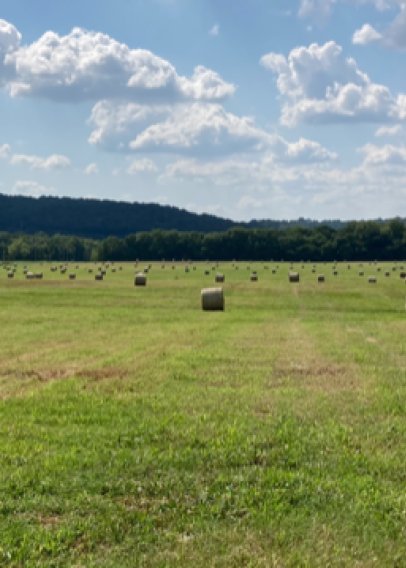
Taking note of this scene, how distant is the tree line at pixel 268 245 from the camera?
171m

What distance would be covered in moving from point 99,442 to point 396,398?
19.5ft

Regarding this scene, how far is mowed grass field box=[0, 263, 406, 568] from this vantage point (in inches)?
245

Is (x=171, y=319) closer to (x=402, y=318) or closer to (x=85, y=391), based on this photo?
(x=402, y=318)

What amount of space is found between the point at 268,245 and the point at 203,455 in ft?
578

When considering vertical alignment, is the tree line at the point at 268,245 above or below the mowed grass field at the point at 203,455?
above

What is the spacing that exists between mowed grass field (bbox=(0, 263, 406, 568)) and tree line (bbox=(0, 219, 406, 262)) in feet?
511

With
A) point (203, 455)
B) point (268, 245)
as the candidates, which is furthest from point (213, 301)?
point (268, 245)

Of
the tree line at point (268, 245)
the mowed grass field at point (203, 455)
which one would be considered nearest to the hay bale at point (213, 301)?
the mowed grass field at point (203, 455)

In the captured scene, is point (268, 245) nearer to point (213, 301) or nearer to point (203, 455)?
point (213, 301)

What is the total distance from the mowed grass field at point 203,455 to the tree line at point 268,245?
15568 cm

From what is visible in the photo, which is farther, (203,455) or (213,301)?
(213,301)

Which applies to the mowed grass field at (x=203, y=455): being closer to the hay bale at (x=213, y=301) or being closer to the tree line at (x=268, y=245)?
the hay bale at (x=213, y=301)

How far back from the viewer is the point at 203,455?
8.40 m

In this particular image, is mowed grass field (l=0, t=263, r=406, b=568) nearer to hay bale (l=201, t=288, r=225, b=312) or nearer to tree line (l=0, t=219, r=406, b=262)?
hay bale (l=201, t=288, r=225, b=312)
